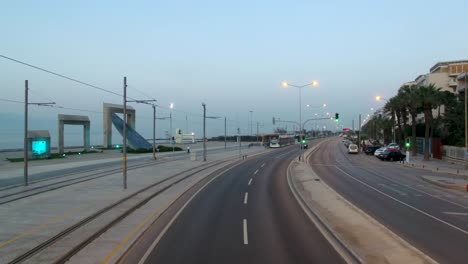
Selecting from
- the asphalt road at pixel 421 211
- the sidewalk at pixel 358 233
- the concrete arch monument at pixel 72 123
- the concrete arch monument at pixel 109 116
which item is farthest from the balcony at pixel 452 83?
the sidewalk at pixel 358 233

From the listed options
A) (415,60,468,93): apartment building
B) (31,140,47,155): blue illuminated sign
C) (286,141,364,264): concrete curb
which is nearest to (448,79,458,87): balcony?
(415,60,468,93): apartment building

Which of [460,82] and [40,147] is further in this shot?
[460,82]

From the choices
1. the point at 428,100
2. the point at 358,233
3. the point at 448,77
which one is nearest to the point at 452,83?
the point at 448,77

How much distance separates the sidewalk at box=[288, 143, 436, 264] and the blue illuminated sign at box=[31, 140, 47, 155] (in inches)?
1792

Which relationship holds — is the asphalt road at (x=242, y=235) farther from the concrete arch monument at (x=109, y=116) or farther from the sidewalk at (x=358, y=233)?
the concrete arch monument at (x=109, y=116)

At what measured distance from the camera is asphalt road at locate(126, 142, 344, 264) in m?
10.9

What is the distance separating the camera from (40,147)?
58062mm

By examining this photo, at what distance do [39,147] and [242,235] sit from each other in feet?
167

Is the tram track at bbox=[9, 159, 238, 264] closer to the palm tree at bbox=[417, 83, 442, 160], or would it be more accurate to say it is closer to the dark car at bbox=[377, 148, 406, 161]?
the dark car at bbox=[377, 148, 406, 161]

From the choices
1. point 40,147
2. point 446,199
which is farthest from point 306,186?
point 40,147

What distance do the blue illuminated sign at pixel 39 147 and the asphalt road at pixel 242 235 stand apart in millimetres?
42052

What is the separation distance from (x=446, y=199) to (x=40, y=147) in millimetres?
49656

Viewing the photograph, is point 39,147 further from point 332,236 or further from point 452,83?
point 452,83

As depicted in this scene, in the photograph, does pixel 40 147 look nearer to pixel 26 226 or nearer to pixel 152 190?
pixel 152 190
